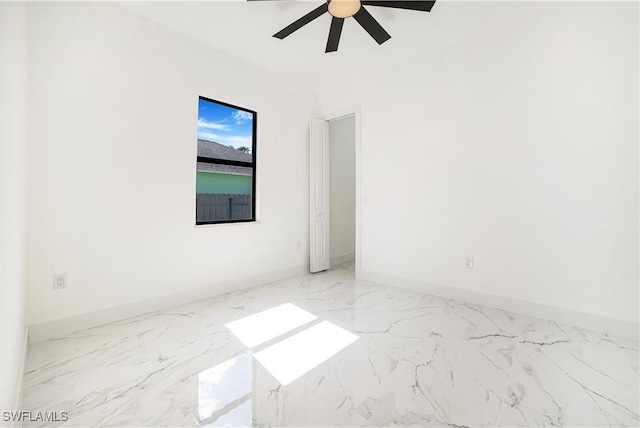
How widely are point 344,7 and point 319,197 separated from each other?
92.5 inches

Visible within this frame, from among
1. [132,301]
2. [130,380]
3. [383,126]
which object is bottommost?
[130,380]

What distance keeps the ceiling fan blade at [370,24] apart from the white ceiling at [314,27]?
186 millimetres

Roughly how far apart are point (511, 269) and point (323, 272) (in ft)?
7.69

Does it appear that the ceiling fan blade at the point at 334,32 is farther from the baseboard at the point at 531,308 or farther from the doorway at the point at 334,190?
the baseboard at the point at 531,308

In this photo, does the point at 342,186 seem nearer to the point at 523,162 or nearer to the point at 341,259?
the point at 341,259

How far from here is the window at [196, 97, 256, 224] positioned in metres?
3.07

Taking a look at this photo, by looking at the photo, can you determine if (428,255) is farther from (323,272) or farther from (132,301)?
(132,301)

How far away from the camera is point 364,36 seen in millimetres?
2762

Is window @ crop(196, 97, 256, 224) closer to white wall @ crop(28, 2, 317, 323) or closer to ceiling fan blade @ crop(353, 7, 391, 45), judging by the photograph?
white wall @ crop(28, 2, 317, 323)

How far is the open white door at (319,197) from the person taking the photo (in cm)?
391

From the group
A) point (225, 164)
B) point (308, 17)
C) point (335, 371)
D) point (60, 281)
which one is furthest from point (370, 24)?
point (60, 281)

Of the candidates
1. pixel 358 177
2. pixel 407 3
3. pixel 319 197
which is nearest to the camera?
pixel 407 3

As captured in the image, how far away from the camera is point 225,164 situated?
3.20 meters

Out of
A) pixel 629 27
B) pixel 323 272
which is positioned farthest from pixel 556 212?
pixel 323 272
